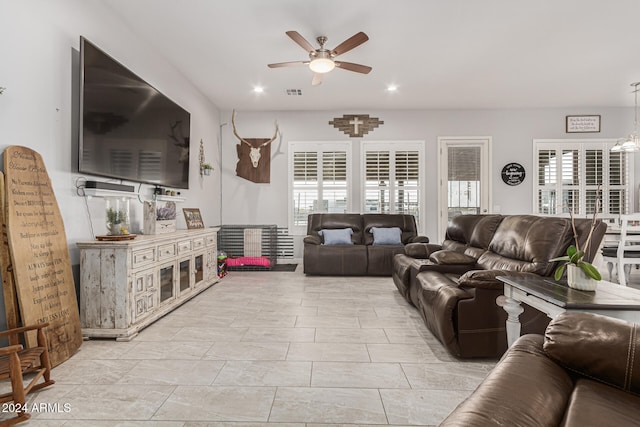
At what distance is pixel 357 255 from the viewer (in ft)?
18.0

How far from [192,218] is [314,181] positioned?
2.60 metres

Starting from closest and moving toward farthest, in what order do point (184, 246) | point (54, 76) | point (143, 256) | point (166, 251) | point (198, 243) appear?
point (54, 76), point (143, 256), point (166, 251), point (184, 246), point (198, 243)

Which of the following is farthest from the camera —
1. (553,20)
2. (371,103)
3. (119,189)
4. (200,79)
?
(371,103)

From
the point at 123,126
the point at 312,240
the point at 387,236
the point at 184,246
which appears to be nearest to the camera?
the point at 123,126

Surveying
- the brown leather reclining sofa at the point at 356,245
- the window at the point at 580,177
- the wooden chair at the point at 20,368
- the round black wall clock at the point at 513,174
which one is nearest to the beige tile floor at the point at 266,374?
the wooden chair at the point at 20,368

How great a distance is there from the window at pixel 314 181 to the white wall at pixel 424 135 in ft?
0.52

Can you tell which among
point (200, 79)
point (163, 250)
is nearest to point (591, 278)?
point (163, 250)

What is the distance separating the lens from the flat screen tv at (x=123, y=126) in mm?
2838

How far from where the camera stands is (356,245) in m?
5.68

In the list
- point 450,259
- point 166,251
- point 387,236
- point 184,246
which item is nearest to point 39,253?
point 166,251

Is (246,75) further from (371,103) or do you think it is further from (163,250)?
(163,250)

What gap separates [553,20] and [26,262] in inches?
202

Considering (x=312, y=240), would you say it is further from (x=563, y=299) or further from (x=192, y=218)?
(x=563, y=299)

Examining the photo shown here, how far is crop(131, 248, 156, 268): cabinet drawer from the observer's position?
113 inches
